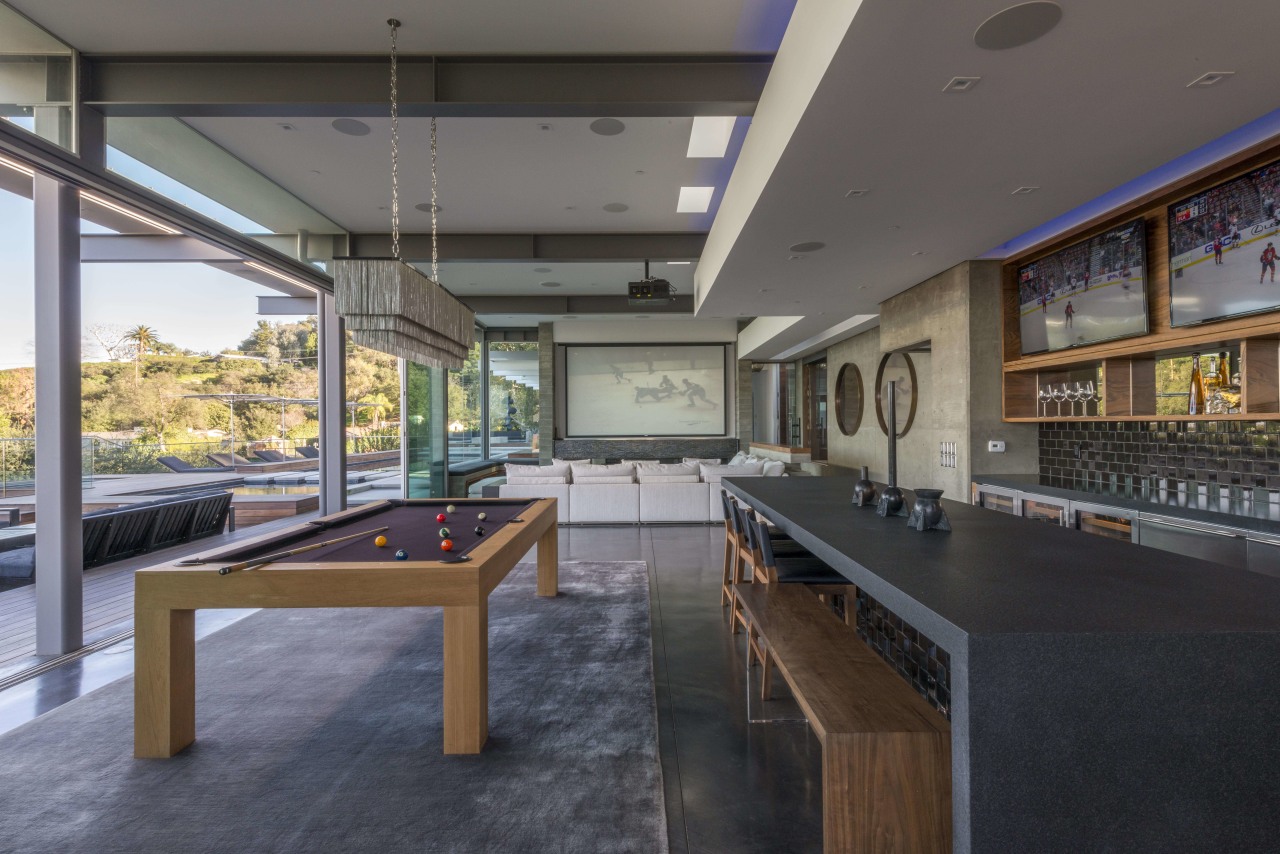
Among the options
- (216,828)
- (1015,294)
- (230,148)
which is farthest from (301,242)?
(1015,294)

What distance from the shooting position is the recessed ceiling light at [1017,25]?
1.95 meters

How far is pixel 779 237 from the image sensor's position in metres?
4.42

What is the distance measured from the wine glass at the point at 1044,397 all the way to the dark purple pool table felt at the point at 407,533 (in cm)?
428

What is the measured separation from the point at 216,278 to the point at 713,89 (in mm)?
5761

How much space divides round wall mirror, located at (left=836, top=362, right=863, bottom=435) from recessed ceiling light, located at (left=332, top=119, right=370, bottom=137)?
8.23 metres

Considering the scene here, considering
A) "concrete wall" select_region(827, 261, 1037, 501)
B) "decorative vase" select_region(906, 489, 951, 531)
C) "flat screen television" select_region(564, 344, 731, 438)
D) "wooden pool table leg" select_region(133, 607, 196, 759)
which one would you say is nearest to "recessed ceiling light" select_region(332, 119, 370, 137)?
"wooden pool table leg" select_region(133, 607, 196, 759)

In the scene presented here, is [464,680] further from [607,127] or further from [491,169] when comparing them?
[491,169]

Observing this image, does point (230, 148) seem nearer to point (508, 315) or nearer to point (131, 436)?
point (131, 436)

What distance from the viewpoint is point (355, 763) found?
7.77 feet

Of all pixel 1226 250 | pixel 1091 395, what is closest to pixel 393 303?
pixel 1226 250

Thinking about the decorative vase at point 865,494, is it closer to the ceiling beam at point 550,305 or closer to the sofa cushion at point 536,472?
the sofa cushion at point 536,472

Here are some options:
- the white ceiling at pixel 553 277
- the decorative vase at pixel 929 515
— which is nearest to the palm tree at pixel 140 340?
the white ceiling at pixel 553 277

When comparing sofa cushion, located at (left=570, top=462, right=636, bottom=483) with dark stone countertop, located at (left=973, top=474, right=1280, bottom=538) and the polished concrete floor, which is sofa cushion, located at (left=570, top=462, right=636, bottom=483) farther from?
dark stone countertop, located at (left=973, top=474, right=1280, bottom=538)

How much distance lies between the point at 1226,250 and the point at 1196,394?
0.88 meters
